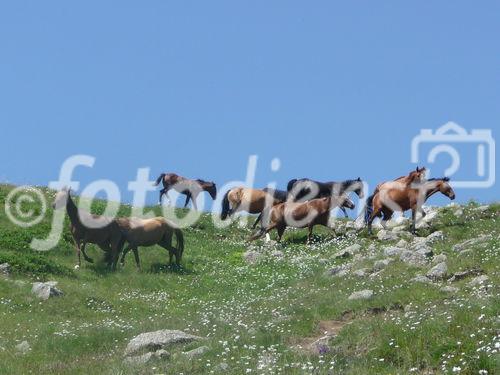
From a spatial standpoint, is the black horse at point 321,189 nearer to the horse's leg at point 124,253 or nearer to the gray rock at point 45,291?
the horse's leg at point 124,253

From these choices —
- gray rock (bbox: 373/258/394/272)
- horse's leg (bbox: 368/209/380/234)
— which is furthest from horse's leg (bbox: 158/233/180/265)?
gray rock (bbox: 373/258/394/272)

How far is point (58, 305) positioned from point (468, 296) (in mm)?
10880

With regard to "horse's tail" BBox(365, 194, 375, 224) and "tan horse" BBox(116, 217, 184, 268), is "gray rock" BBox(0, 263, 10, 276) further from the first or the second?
"horse's tail" BBox(365, 194, 375, 224)

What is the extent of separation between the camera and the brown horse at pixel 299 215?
121ft

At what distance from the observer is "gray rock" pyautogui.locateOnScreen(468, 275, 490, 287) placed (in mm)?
19045

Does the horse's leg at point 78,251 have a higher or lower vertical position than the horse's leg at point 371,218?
lower

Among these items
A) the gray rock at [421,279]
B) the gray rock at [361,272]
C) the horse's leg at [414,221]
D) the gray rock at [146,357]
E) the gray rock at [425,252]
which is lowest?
the gray rock at [146,357]

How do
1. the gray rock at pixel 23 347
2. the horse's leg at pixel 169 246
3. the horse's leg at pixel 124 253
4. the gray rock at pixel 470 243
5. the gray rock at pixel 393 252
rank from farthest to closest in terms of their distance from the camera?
the horse's leg at pixel 169 246
the horse's leg at pixel 124 253
the gray rock at pixel 393 252
the gray rock at pixel 470 243
the gray rock at pixel 23 347

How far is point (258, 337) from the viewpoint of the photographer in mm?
16375

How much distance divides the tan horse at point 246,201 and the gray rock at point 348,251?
1217 cm

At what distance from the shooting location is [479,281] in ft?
63.0

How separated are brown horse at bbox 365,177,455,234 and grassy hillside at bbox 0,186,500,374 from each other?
1141 mm

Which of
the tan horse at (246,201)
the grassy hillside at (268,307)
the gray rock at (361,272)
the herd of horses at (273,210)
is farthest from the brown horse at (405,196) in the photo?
the gray rock at (361,272)

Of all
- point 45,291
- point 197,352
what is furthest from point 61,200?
point 197,352
